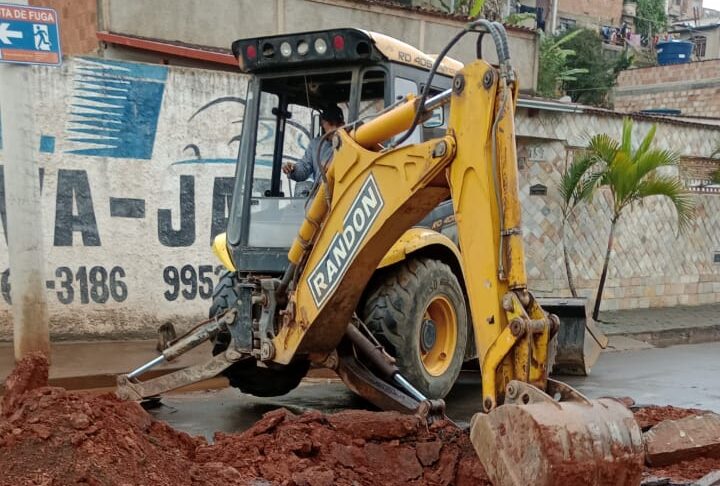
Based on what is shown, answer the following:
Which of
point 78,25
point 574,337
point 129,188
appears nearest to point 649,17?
point 78,25

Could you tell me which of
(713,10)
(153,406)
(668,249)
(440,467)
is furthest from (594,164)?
(713,10)

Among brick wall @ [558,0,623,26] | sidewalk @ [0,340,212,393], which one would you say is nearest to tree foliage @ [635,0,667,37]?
brick wall @ [558,0,623,26]

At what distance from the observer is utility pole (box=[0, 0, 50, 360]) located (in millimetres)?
6609

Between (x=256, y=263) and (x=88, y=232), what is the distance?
3711mm

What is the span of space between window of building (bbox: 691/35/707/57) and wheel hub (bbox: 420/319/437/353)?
3455cm

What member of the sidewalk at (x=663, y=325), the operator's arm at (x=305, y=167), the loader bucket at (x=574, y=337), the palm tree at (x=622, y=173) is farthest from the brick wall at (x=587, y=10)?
the operator's arm at (x=305, y=167)

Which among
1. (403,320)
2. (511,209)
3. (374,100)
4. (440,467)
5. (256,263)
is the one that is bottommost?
(440,467)

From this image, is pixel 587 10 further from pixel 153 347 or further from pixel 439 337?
pixel 439 337

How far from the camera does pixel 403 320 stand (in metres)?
5.40

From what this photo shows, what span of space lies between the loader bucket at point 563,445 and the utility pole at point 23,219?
4626mm

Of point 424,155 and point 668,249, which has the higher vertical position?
point 424,155

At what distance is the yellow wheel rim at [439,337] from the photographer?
5770 millimetres

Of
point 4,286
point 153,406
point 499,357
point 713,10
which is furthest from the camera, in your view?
point 713,10

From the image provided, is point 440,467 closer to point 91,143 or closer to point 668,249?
point 91,143
